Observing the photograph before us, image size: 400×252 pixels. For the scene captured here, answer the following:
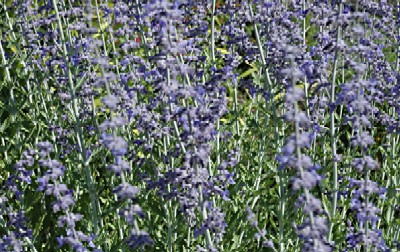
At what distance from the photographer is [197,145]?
3812 millimetres

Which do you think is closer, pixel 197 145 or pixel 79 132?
pixel 197 145

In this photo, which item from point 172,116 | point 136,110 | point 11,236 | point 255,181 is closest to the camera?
point 172,116

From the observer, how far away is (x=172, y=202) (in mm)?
5016

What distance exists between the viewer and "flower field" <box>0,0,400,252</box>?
12.0ft

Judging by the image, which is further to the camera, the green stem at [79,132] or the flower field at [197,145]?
the green stem at [79,132]

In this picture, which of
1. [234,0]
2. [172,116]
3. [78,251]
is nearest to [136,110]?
[172,116]

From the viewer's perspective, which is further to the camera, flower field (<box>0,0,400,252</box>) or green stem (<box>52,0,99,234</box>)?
green stem (<box>52,0,99,234</box>)

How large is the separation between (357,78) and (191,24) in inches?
102

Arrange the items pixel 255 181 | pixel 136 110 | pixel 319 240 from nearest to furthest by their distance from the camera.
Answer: pixel 319 240, pixel 136 110, pixel 255 181

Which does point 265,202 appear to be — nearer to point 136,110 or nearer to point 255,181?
point 255,181

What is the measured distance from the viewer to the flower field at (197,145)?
3660 mm

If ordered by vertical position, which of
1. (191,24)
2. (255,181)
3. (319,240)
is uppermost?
(191,24)

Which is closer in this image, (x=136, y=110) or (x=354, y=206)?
(x=354, y=206)

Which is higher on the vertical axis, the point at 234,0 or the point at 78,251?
the point at 234,0
